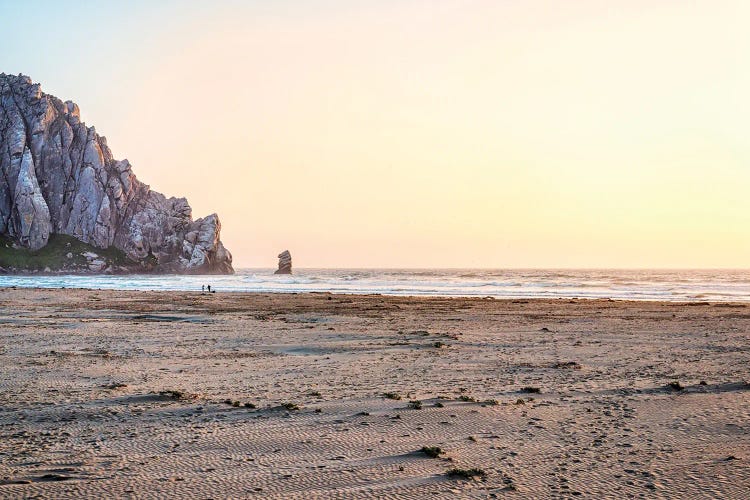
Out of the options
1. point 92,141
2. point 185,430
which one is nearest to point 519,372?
point 185,430

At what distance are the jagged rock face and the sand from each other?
164 m

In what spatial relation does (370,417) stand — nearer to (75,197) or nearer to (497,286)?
(497,286)

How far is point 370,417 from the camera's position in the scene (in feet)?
33.1

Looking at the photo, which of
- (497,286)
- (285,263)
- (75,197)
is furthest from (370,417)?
(75,197)

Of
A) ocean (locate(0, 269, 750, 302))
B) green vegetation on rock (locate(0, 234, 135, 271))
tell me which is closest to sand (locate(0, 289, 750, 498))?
ocean (locate(0, 269, 750, 302))

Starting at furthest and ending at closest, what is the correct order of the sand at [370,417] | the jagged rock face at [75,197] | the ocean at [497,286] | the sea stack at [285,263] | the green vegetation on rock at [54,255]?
the sea stack at [285,263] < the jagged rock face at [75,197] < the green vegetation on rock at [54,255] < the ocean at [497,286] < the sand at [370,417]

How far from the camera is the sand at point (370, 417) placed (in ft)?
22.5

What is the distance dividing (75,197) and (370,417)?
189941 millimetres

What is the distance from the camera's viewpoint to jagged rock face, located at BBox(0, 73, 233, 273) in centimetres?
16712

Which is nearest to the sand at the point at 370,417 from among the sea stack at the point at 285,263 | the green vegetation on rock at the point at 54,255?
the green vegetation on rock at the point at 54,255

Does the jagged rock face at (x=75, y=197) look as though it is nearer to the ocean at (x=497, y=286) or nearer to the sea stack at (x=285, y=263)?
the sea stack at (x=285, y=263)

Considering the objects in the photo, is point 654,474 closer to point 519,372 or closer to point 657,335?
point 519,372

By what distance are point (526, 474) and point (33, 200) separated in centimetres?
18815

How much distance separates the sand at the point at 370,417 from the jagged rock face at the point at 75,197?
164 m
